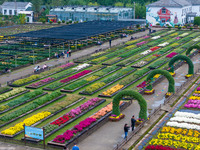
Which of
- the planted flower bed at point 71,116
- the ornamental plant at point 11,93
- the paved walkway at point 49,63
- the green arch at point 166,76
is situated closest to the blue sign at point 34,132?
the planted flower bed at point 71,116

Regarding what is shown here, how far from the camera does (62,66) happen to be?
6419 centimetres

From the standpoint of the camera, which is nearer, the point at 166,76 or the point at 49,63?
the point at 166,76

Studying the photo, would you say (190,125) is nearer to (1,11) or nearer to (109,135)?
(109,135)

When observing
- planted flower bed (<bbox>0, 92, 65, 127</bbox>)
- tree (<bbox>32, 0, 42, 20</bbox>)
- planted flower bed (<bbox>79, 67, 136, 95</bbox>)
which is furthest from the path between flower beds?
tree (<bbox>32, 0, 42, 20</bbox>)

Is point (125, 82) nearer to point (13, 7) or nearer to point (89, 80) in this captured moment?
point (89, 80)

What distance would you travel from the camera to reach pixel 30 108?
42344mm

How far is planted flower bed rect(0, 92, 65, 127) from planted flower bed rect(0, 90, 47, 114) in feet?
5.66

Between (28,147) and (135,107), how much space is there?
48.6 ft

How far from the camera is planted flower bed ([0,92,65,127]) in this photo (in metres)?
39.4

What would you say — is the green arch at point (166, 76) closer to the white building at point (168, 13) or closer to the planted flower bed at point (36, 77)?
the planted flower bed at point (36, 77)

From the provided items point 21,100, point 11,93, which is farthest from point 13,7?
point 21,100

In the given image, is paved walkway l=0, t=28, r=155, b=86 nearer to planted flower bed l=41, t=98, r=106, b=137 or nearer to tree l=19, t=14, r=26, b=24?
planted flower bed l=41, t=98, r=106, b=137

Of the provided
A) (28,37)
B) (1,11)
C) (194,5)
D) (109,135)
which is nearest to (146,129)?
(109,135)

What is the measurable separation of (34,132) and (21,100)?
13.2 metres
